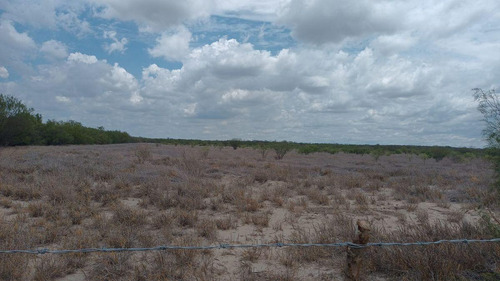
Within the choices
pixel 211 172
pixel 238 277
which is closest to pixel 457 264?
pixel 238 277

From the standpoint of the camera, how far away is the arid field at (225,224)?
6.14 m

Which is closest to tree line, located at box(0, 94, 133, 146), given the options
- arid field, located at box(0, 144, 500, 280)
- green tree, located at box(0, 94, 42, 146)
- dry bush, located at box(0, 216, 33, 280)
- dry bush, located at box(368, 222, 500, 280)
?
green tree, located at box(0, 94, 42, 146)

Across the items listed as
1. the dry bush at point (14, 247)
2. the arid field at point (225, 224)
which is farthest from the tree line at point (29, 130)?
the dry bush at point (14, 247)

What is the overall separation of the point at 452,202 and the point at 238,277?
10012mm

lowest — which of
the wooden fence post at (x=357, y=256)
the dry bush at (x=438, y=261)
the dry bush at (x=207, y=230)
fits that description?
the dry bush at (x=207, y=230)

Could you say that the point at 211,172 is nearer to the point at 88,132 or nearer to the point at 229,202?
the point at 229,202

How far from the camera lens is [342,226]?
826cm

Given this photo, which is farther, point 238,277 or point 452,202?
point 452,202

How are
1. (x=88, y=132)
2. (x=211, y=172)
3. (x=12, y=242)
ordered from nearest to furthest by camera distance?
1. (x=12, y=242)
2. (x=211, y=172)
3. (x=88, y=132)

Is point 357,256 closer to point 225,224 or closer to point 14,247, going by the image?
point 225,224

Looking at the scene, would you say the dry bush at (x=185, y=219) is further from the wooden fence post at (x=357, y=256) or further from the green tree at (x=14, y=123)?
the green tree at (x=14, y=123)

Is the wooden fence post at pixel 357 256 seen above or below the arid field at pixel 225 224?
above

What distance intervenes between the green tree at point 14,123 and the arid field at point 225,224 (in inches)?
978

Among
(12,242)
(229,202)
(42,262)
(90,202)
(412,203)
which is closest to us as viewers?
(42,262)
